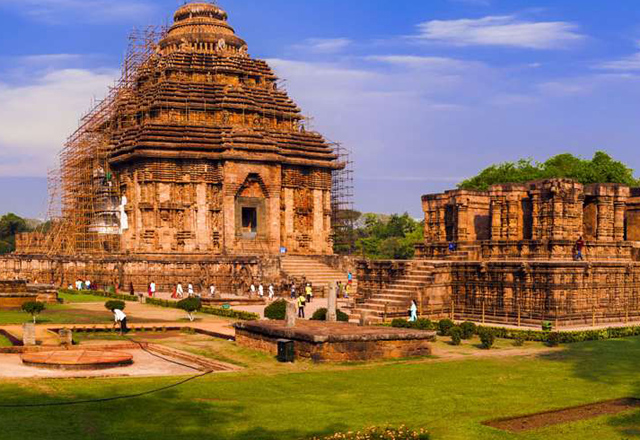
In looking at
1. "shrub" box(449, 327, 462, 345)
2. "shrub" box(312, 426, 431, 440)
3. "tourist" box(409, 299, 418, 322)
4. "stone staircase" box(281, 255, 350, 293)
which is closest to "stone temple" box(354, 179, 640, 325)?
"tourist" box(409, 299, 418, 322)

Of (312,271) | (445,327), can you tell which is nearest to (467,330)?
(445,327)

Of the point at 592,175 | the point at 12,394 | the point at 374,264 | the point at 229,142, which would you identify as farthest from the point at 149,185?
the point at 12,394

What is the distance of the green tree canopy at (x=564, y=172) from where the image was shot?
67.9 metres

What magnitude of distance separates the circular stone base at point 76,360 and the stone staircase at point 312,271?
30047mm

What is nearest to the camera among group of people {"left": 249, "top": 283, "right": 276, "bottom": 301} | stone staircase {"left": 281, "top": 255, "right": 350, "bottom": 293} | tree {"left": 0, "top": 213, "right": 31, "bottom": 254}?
group of people {"left": 249, "top": 283, "right": 276, "bottom": 301}

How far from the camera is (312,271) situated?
53.2 m

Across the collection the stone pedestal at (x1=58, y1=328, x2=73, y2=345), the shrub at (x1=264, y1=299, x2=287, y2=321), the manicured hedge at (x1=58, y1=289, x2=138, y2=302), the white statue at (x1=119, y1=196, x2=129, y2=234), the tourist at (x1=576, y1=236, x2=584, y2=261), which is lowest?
the manicured hedge at (x1=58, y1=289, x2=138, y2=302)

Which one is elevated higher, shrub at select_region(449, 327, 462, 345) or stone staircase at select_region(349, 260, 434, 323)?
stone staircase at select_region(349, 260, 434, 323)

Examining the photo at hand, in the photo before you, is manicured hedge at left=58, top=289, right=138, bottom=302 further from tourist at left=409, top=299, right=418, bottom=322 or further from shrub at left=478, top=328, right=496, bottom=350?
shrub at left=478, top=328, right=496, bottom=350

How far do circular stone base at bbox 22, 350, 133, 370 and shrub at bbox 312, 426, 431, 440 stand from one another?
8.56 meters

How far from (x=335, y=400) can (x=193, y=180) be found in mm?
42893

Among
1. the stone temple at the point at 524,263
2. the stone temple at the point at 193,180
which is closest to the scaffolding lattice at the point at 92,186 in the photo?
the stone temple at the point at 193,180

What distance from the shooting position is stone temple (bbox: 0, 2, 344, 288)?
54.5 m

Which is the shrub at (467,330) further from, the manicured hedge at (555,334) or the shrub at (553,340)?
the shrub at (553,340)
